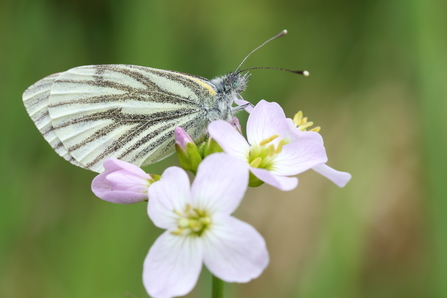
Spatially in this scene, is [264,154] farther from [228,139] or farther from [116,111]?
[116,111]

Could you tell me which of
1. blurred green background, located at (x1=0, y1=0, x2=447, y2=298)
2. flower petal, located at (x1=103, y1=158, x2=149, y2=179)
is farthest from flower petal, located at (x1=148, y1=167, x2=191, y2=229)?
blurred green background, located at (x1=0, y1=0, x2=447, y2=298)

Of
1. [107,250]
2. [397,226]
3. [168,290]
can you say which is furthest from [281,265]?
[168,290]

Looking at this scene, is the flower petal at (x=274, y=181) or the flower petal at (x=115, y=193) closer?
the flower petal at (x=274, y=181)

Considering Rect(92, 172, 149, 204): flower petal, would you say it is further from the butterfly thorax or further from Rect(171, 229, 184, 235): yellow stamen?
the butterfly thorax

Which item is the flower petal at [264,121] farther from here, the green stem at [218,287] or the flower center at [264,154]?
the green stem at [218,287]

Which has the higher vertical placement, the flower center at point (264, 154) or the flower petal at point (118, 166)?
the flower center at point (264, 154)

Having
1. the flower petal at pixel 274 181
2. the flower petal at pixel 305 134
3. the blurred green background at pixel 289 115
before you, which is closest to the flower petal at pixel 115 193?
the flower petal at pixel 274 181

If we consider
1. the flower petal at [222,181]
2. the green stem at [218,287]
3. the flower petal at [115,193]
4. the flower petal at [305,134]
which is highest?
the flower petal at [305,134]
